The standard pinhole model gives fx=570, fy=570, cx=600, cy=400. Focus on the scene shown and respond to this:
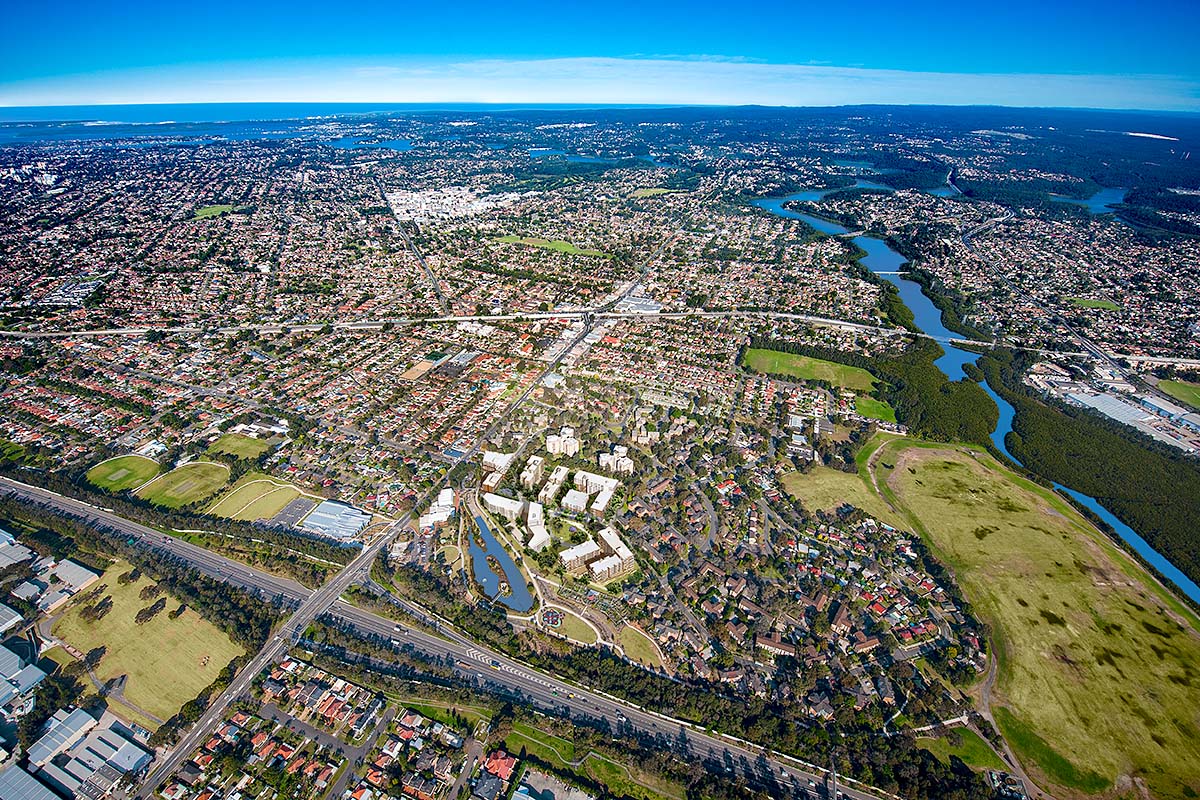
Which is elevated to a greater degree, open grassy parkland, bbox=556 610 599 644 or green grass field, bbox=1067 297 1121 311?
green grass field, bbox=1067 297 1121 311

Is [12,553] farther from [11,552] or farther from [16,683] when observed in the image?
[16,683]

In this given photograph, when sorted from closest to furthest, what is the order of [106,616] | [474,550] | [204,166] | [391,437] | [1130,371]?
[106,616] < [474,550] < [391,437] < [1130,371] < [204,166]

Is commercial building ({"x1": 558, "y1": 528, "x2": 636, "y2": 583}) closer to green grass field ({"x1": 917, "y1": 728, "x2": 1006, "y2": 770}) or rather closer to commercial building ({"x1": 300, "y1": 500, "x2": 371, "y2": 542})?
commercial building ({"x1": 300, "y1": 500, "x2": 371, "y2": 542})

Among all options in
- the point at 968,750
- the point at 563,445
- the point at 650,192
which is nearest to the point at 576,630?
the point at 563,445

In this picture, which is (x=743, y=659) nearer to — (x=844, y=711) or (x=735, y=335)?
(x=844, y=711)

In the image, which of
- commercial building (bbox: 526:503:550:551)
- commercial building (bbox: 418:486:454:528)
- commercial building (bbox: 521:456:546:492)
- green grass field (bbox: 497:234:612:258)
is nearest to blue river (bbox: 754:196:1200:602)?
commercial building (bbox: 521:456:546:492)

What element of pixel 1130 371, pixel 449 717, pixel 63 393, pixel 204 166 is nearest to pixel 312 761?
pixel 449 717

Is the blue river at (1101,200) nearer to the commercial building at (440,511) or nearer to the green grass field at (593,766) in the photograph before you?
the commercial building at (440,511)
